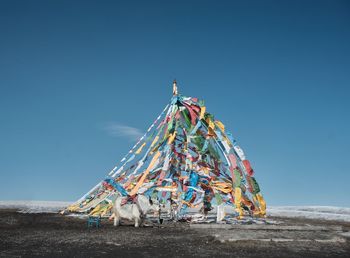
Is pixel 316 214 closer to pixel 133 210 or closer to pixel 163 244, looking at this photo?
pixel 133 210

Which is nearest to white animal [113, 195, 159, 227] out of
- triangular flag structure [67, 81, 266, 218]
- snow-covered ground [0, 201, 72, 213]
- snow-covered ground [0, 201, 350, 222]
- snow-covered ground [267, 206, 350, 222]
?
triangular flag structure [67, 81, 266, 218]

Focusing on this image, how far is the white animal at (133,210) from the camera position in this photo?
21455 millimetres

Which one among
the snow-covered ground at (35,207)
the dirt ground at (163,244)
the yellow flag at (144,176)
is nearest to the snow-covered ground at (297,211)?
the snow-covered ground at (35,207)

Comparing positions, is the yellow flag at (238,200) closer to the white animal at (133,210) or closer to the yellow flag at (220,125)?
the yellow flag at (220,125)

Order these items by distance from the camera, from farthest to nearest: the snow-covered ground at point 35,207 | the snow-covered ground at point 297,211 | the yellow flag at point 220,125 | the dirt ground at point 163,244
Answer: the snow-covered ground at point 35,207 < the snow-covered ground at point 297,211 < the yellow flag at point 220,125 < the dirt ground at point 163,244

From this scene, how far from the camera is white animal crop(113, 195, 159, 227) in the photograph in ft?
70.4

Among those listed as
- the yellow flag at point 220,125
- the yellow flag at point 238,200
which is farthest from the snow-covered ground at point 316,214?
the yellow flag at point 220,125

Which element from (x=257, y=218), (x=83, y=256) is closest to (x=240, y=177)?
(x=257, y=218)

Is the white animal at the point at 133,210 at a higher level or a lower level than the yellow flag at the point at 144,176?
lower

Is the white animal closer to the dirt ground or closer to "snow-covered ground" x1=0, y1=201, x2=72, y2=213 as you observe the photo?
the dirt ground

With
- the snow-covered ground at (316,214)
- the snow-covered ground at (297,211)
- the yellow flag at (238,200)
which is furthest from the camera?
the snow-covered ground at (297,211)

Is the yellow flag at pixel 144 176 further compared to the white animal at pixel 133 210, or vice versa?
the yellow flag at pixel 144 176

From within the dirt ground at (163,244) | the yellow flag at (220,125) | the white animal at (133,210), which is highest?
the yellow flag at (220,125)

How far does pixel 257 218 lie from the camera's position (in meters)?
26.2
